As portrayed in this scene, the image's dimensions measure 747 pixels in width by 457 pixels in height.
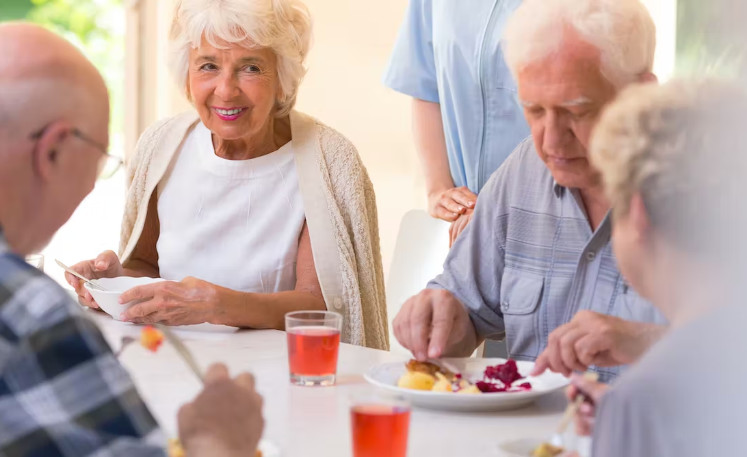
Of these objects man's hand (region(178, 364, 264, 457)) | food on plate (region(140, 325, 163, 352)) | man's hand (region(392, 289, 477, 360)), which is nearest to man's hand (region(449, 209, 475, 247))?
man's hand (region(392, 289, 477, 360))

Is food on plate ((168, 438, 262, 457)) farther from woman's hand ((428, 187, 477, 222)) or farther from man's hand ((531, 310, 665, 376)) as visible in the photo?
woman's hand ((428, 187, 477, 222))

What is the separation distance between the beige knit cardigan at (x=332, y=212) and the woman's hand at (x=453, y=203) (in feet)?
0.51

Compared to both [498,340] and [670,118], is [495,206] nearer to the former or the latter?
[498,340]

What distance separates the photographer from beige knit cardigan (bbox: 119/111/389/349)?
1.72m

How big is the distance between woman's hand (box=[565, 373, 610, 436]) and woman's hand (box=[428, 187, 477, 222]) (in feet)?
3.26

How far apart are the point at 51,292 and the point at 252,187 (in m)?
1.25

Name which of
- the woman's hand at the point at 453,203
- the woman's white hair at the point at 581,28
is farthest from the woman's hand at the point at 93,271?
the woman's white hair at the point at 581,28

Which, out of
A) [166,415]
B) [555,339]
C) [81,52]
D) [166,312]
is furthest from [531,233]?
[81,52]

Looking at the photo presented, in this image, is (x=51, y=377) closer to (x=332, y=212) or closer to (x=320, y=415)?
(x=320, y=415)

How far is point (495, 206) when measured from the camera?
1.33 m

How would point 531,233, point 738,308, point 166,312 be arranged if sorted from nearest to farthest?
1. point 738,308
2. point 531,233
3. point 166,312

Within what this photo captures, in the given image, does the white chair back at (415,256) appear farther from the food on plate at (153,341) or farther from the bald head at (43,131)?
the bald head at (43,131)

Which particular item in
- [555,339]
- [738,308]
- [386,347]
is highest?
[738,308]

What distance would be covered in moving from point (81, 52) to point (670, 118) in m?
0.37
